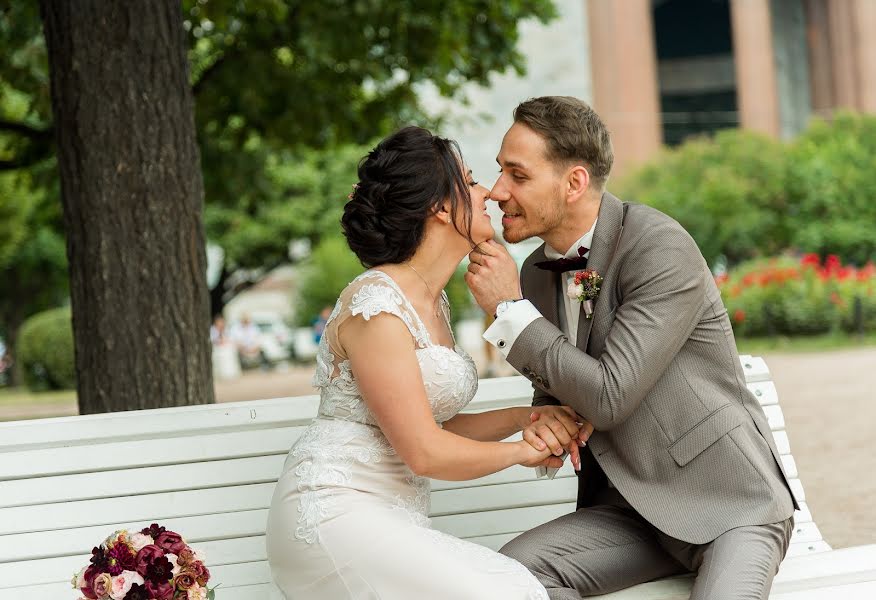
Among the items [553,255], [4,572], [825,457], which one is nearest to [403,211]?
[553,255]

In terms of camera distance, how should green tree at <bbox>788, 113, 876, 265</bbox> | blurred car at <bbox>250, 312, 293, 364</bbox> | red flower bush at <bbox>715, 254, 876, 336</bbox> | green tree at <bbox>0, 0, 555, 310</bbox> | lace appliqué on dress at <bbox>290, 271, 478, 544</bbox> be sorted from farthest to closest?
blurred car at <bbox>250, 312, 293, 364</bbox>, green tree at <bbox>788, 113, 876, 265</bbox>, red flower bush at <bbox>715, 254, 876, 336</bbox>, green tree at <bbox>0, 0, 555, 310</bbox>, lace appliqué on dress at <bbox>290, 271, 478, 544</bbox>

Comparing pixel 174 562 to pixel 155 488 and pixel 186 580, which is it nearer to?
pixel 186 580

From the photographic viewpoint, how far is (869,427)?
11125 millimetres

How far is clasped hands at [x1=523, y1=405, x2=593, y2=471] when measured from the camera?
10.9 feet

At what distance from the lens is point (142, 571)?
112 inches

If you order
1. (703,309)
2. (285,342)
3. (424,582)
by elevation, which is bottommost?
(285,342)

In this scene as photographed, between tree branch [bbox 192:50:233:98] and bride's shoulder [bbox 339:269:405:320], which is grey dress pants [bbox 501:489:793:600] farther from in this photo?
tree branch [bbox 192:50:233:98]

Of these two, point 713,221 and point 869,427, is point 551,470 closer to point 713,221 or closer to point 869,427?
point 869,427

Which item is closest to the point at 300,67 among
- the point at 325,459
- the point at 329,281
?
the point at 325,459

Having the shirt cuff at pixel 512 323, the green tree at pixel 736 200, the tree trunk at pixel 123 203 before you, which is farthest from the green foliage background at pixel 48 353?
the shirt cuff at pixel 512 323

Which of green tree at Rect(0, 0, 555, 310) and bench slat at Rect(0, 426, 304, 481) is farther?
green tree at Rect(0, 0, 555, 310)

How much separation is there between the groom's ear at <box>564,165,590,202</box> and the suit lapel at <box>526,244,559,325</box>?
0.96ft

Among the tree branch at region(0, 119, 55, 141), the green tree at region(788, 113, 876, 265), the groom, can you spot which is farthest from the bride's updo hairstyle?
the green tree at region(788, 113, 876, 265)

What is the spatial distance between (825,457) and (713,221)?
885 inches
